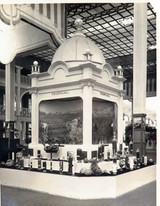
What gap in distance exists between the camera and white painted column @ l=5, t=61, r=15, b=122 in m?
5.78

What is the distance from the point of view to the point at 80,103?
19.5 feet

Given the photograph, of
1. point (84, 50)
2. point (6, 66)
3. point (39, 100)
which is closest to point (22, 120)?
point (39, 100)

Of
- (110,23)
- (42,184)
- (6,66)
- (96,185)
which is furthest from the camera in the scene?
(110,23)

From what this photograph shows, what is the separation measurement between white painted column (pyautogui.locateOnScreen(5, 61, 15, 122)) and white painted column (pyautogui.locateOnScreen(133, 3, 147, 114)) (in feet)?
9.56

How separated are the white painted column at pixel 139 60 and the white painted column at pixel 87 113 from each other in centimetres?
107

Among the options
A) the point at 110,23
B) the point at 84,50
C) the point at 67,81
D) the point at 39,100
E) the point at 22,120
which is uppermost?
the point at 110,23

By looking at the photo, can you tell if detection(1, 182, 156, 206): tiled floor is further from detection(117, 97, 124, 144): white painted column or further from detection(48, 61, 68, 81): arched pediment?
detection(48, 61, 68, 81): arched pediment

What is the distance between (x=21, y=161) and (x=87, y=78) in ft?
8.30

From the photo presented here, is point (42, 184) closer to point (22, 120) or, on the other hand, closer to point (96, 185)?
point (96, 185)

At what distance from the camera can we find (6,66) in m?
5.76

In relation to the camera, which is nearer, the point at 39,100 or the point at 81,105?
the point at 81,105

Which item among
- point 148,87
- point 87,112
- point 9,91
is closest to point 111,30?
point 148,87

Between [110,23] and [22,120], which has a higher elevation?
[110,23]

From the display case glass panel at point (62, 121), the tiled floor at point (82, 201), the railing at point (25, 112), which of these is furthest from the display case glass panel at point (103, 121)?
the railing at point (25, 112)
